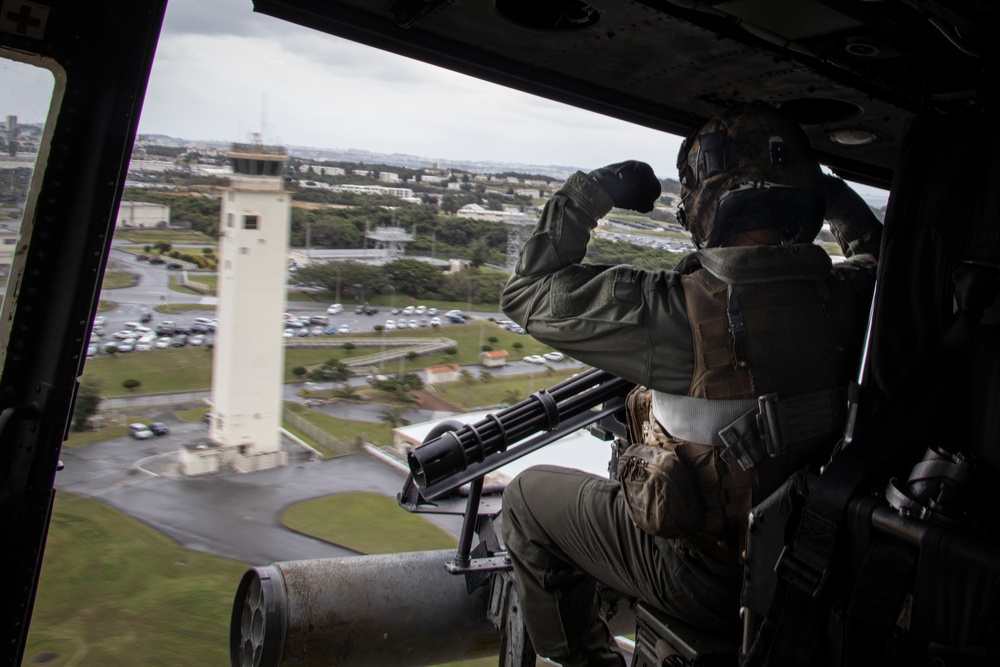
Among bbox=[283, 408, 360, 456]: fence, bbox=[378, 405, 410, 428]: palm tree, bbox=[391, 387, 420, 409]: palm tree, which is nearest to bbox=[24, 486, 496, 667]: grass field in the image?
bbox=[283, 408, 360, 456]: fence

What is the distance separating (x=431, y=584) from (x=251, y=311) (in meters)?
1.93

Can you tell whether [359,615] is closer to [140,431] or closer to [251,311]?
[251,311]

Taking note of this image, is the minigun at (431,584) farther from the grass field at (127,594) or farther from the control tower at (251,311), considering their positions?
the control tower at (251,311)

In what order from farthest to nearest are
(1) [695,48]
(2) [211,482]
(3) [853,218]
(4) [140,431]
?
(2) [211,482] → (4) [140,431] → (3) [853,218] → (1) [695,48]

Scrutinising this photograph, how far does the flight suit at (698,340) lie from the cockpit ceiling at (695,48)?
0.45m

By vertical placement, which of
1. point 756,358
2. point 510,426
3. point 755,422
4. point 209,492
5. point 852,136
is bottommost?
point 209,492

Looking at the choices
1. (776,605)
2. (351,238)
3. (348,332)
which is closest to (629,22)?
(776,605)

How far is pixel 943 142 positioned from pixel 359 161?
2.70 m

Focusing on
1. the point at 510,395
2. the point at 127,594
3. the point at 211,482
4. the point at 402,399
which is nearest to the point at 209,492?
the point at 211,482

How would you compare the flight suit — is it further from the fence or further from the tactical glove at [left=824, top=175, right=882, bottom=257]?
the fence

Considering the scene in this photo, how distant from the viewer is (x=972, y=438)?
1.40 meters

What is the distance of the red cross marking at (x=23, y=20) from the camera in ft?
5.36

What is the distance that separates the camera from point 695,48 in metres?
2.11

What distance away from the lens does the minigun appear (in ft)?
8.21
